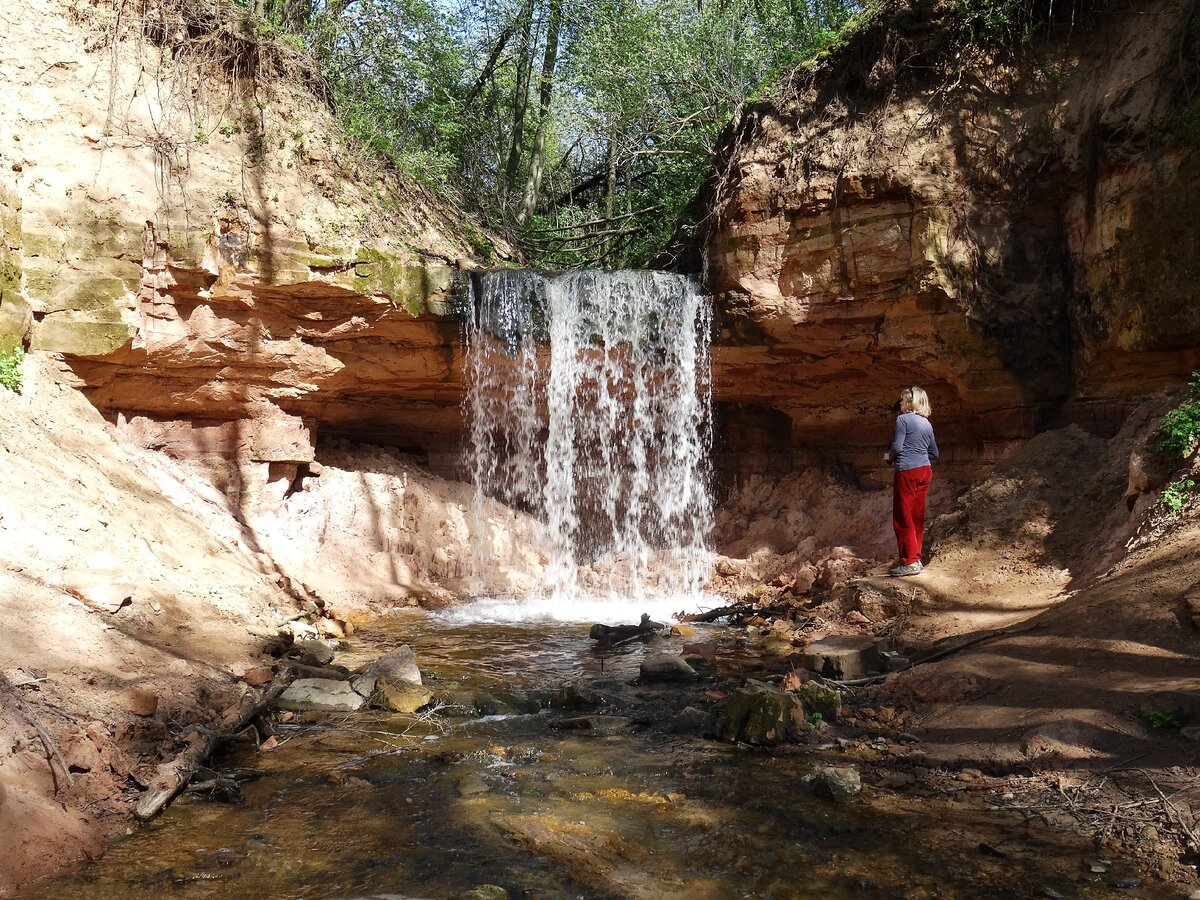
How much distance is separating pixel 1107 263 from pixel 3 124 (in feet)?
36.9

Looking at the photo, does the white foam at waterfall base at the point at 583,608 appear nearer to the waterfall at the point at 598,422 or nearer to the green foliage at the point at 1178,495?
the waterfall at the point at 598,422

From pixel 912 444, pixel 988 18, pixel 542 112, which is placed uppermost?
pixel 542 112

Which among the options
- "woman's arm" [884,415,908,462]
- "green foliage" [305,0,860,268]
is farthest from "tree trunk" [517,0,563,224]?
"woman's arm" [884,415,908,462]

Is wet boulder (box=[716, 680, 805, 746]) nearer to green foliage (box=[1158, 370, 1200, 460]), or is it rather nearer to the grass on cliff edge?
the grass on cliff edge

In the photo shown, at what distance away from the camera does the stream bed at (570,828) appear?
10.5 ft

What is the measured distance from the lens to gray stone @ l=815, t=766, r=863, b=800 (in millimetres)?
4070

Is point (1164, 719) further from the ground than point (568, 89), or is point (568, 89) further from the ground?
point (568, 89)

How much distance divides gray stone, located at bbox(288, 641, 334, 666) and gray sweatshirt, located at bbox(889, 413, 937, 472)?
5.13 meters

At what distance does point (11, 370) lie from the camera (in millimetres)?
7926

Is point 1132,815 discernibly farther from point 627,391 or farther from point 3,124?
point 3,124

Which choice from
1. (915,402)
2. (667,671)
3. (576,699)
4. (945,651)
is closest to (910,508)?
(915,402)

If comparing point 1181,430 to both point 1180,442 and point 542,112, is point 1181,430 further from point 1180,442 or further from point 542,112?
point 542,112

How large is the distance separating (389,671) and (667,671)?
6.75ft

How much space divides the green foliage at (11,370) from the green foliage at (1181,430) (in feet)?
32.5
